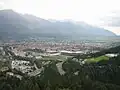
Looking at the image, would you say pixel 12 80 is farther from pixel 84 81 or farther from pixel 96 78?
pixel 96 78

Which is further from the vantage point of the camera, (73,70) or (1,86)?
(73,70)

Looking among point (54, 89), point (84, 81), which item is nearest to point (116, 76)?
point (84, 81)

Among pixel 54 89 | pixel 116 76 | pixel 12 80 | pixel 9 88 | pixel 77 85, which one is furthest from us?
pixel 116 76

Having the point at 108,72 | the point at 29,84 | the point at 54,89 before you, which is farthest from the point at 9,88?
the point at 108,72

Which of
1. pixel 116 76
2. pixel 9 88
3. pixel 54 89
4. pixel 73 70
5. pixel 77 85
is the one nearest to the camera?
pixel 54 89

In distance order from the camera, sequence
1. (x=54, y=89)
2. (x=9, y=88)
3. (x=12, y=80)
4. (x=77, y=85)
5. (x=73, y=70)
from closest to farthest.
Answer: (x=54, y=89)
(x=77, y=85)
(x=9, y=88)
(x=12, y=80)
(x=73, y=70)

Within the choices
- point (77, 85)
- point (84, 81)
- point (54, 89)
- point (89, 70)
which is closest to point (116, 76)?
point (89, 70)

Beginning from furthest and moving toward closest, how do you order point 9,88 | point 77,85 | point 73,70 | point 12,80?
point 73,70, point 12,80, point 9,88, point 77,85

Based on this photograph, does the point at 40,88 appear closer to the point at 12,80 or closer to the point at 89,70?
the point at 12,80

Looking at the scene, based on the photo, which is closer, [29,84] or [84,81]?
[29,84]
